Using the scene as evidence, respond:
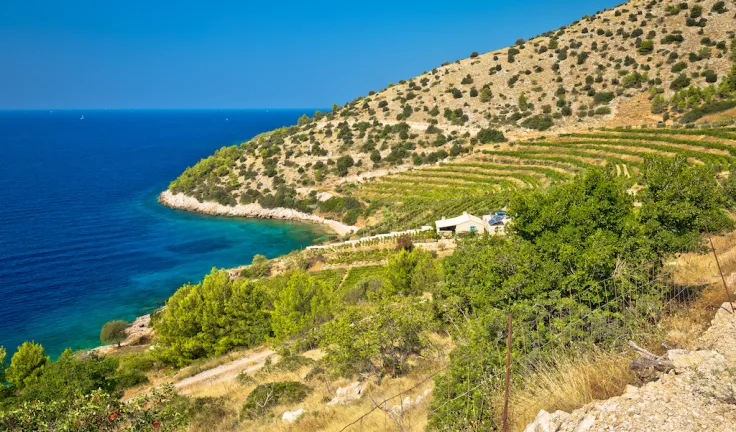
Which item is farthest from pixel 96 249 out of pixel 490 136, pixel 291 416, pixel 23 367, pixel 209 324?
pixel 490 136

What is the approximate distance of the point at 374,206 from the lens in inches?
2808

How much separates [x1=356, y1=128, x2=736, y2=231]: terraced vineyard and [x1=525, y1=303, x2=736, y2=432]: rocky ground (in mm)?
41675

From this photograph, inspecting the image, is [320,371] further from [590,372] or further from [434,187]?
[434,187]

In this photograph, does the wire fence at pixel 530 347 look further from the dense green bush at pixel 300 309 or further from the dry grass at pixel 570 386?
the dense green bush at pixel 300 309

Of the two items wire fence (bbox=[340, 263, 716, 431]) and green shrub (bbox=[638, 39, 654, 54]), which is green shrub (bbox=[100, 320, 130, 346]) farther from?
green shrub (bbox=[638, 39, 654, 54])

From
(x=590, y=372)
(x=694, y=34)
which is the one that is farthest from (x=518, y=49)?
(x=590, y=372)

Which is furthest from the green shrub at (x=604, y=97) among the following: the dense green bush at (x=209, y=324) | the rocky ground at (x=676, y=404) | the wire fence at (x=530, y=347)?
the rocky ground at (x=676, y=404)

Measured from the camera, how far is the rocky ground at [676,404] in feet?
19.4

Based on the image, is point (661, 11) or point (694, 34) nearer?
point (694, 34)

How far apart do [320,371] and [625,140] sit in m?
60.1

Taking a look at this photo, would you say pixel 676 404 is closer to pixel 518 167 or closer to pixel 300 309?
pixel 300 309

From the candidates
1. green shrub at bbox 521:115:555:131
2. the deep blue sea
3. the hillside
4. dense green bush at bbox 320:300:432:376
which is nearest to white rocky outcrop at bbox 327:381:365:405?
dense green bush at bbox 320:300:432:376

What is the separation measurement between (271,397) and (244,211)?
74.5 m

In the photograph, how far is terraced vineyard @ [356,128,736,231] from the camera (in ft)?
171
